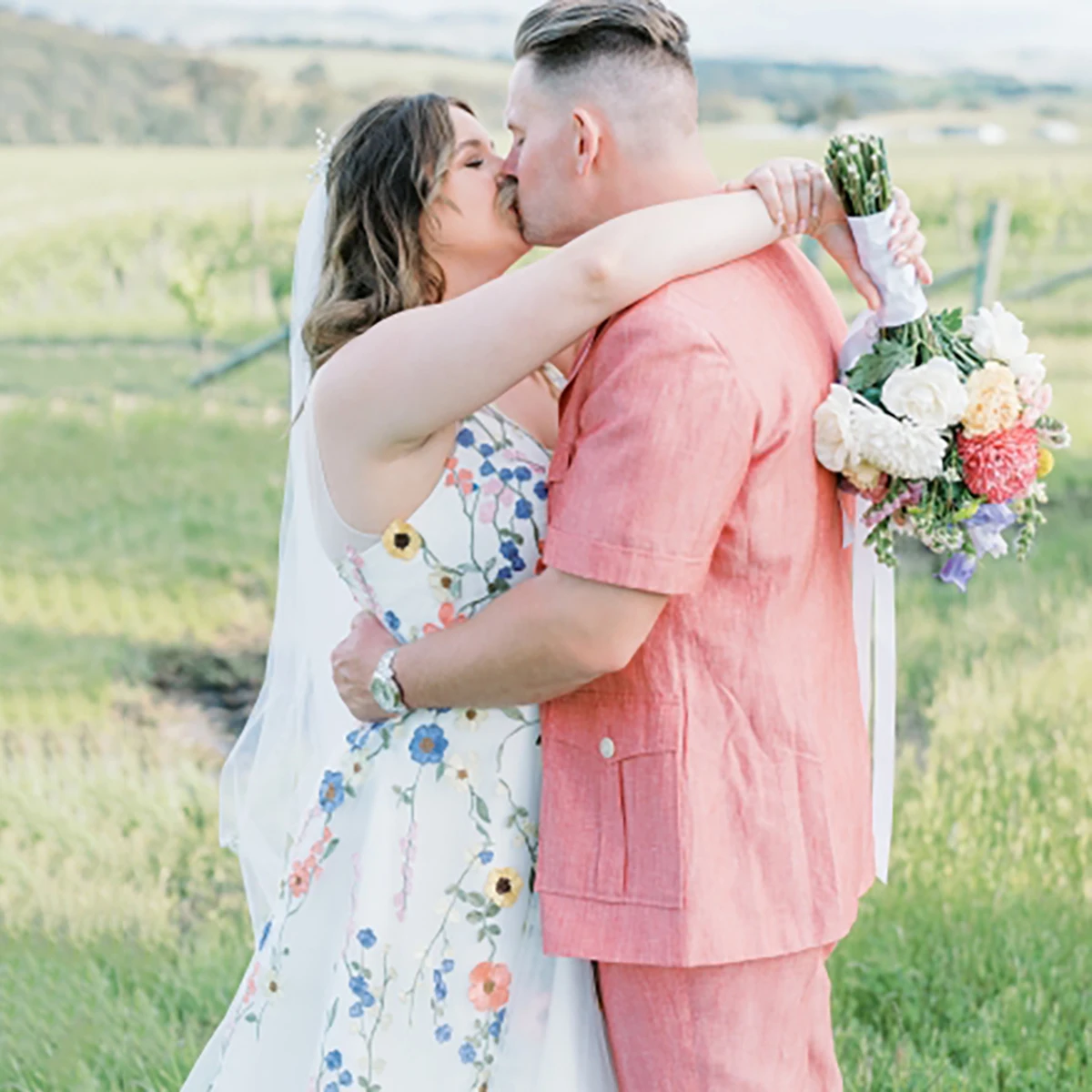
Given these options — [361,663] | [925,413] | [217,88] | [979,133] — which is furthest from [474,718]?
[979,133]

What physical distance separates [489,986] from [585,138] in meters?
1.27

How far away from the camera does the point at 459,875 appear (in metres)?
2.32

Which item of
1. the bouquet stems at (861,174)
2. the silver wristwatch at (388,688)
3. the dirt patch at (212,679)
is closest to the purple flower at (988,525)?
the bouquet stems at (861,174)

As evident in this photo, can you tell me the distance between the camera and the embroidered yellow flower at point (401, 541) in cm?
230

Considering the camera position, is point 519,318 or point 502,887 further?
point 502,887

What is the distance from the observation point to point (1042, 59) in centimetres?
3272

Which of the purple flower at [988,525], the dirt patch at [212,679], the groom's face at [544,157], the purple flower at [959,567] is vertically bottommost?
the dirt patch at [212,679]

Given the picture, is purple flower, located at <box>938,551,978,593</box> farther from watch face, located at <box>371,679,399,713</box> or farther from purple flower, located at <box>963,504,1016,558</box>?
watch face, located at <box>371,679,399,713</box>

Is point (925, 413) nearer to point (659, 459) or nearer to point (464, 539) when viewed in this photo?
point (659, 459)

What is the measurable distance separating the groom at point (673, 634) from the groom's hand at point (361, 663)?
0.10 meters

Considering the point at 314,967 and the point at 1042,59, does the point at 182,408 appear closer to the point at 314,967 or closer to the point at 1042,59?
the point at 314,967

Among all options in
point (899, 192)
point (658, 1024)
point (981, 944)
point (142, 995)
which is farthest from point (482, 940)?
point (981, 944)

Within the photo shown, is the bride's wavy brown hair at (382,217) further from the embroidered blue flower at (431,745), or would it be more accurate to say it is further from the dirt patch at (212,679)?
the dirt patch at (212,679)

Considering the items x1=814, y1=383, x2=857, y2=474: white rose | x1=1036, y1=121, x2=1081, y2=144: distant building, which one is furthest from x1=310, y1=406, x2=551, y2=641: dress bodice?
x1=1036, y1=121, x2=1081, y2=144: distant building
